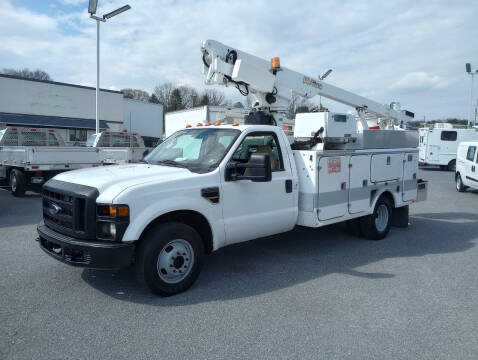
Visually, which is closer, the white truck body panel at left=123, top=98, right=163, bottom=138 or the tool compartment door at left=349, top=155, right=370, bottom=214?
the tool compartment door at left=349, top=155, right=370, bottom=214

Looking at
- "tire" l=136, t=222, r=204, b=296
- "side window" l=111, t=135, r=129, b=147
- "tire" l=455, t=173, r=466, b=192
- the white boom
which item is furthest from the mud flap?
"side window" l=111, t=135, r=129, b=147

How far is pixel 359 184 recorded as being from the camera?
6.52m

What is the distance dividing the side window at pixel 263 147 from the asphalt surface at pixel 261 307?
1.49m

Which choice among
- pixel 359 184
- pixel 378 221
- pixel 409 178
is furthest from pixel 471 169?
pixel 359 184

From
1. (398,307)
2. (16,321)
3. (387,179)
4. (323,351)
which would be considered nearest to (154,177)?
(16,321)

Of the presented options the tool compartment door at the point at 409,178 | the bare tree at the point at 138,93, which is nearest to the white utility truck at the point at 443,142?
the tool compartment door at the point at 409,178

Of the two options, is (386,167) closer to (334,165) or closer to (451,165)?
(334,165)

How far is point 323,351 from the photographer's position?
335 cm

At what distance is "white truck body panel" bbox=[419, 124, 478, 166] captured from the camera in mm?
22234

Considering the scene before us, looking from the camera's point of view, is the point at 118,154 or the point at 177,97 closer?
the point at 118,154

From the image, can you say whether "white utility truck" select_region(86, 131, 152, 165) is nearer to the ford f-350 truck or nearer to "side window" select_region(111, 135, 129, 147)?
"side window" select_region(111, 135, 129, 147)

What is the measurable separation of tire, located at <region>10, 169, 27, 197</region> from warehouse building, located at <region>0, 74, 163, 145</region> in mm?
19989

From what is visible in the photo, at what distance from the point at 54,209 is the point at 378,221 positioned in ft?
18.0

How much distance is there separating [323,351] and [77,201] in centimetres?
284
